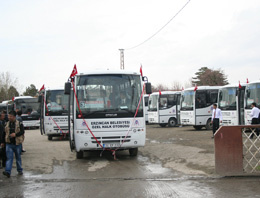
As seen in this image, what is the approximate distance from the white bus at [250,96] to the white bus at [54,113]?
1025 centimetres

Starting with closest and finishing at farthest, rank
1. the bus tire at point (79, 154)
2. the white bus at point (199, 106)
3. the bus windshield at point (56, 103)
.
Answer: the bus tire at point (79, 154) < the bus windshield at point (56, 103) < the white bus at point (199, 106)

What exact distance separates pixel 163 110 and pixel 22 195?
25413 mm

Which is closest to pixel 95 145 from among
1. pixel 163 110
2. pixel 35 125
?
pixel 163 110

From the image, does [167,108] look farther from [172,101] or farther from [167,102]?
[172,101]

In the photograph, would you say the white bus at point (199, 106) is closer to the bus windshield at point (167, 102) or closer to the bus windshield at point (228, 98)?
the bus windshield at point (228, 98)

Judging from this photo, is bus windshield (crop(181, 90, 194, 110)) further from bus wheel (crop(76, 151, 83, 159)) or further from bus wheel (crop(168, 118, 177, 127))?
bus wheel (crop(76, 151, 83, 159))

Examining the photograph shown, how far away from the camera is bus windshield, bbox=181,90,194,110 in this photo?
2777 cm

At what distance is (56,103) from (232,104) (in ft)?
35.0

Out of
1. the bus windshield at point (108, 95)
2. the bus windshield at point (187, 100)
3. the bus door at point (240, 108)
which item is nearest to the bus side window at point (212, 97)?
the bus windshield at point (187, 100)

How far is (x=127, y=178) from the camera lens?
31.6ft

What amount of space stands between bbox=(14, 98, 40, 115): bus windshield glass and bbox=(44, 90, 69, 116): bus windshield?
1618 centimetres

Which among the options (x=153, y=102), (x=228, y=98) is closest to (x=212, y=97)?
(x=228, y=98)

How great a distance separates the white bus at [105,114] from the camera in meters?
12.7

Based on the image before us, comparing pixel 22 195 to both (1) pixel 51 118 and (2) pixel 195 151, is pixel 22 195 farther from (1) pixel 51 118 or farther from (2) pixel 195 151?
(1) pixel 51 118
